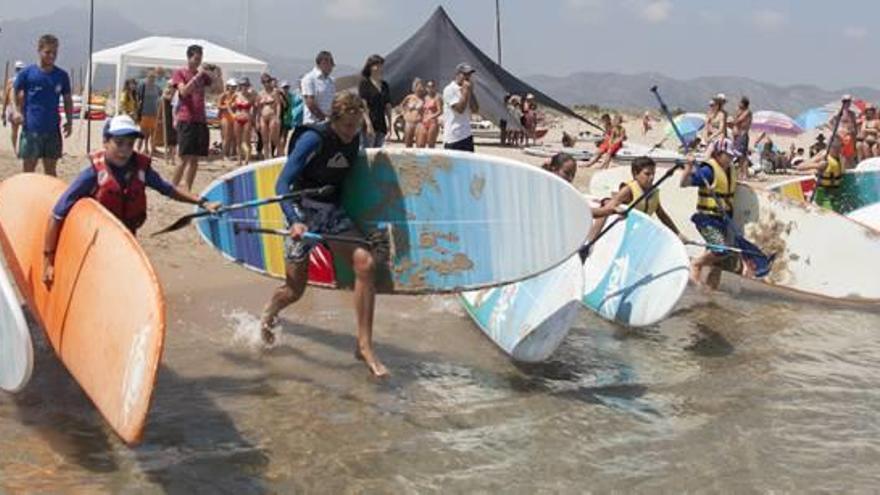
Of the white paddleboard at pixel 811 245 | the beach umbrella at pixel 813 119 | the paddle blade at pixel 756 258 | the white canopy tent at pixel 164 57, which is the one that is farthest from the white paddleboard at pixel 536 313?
the beach umbrella at pixel 813 119

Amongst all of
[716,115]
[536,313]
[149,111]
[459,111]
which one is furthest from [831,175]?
[149,111]

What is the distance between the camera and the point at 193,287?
7.68 m

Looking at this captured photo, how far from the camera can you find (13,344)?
157 inches

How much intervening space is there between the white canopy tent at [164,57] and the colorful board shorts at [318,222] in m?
12.8

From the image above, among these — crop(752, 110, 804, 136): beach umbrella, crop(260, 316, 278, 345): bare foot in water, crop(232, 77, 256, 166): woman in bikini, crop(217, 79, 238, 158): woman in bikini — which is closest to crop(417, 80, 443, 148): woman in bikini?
crop(232, 77, 256, 166): woman in bikini

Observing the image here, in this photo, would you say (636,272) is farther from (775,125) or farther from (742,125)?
(775,125)

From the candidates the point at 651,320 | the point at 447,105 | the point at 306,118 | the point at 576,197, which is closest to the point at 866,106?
the point at 447,105

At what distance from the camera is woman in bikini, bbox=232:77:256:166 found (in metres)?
13.6

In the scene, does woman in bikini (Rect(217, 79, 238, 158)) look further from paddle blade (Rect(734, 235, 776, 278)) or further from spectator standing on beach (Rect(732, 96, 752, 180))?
paddle blade (Rect(734, 235, 776, 278))

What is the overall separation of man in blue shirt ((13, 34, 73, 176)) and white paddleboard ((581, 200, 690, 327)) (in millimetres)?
4602

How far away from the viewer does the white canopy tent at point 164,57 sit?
18000 millimetres

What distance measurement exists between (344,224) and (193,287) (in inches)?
98.7

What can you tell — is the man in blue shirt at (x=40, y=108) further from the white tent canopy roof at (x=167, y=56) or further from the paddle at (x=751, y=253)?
the white tent canopy roof at (x=167, y=56)

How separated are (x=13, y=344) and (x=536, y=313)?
117 inches
